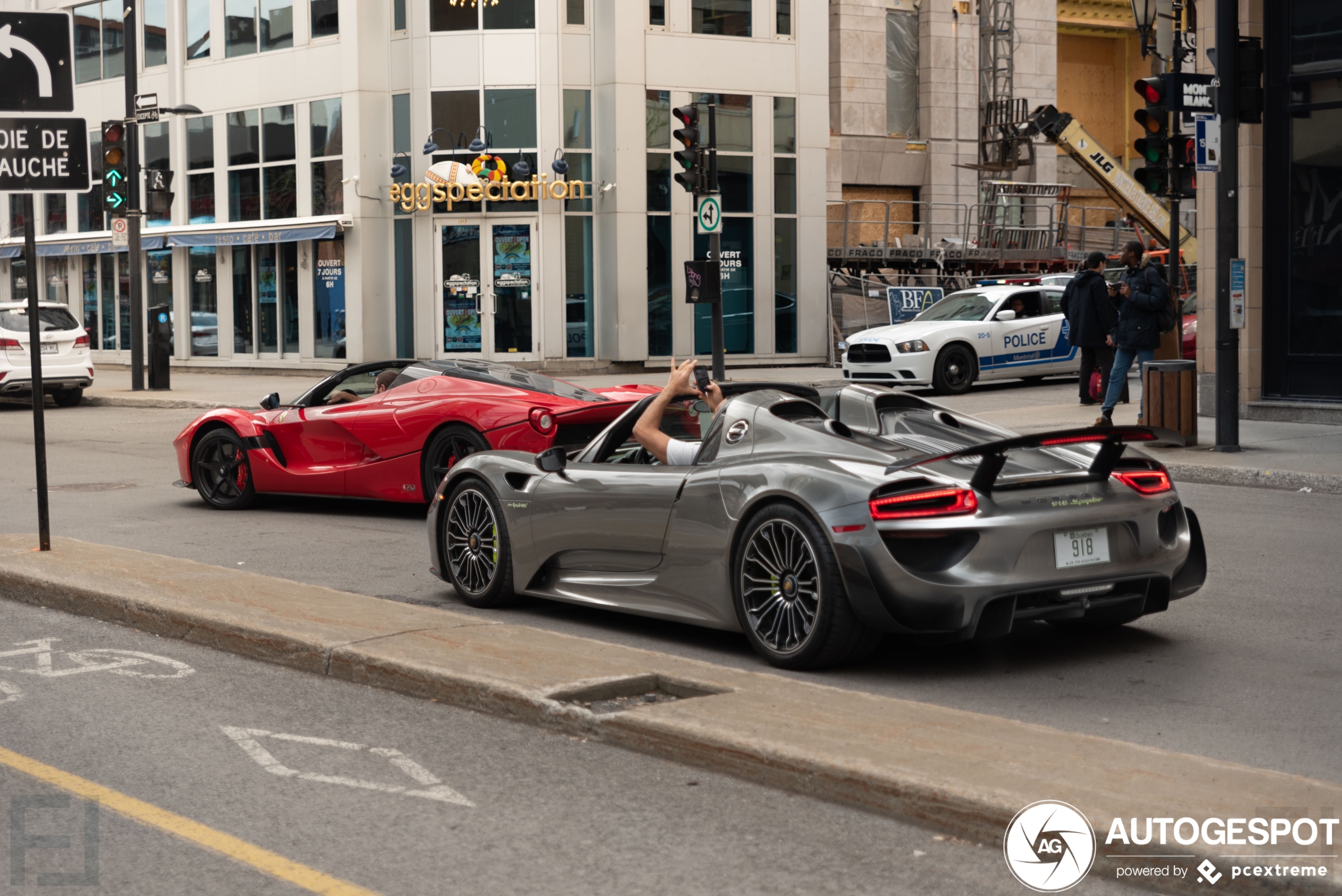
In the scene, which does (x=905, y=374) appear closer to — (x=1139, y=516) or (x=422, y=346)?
(x=422, y=346)

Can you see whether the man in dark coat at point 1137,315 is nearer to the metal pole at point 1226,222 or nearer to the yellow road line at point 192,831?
the metal pole at point 1226,222

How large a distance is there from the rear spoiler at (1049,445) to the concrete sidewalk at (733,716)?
3.22 ft

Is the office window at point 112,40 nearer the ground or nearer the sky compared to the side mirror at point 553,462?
nearer the sky

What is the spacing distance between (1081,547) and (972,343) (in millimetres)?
18089

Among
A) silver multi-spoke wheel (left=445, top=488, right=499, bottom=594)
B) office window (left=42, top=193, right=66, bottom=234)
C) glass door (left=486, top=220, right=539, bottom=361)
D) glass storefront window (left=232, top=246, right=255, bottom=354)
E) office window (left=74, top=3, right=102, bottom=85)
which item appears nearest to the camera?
silver multi-spoke wheel (left=445, top=488, right=499, bottom=594)

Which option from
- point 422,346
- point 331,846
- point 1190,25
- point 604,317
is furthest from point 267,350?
point 331,846

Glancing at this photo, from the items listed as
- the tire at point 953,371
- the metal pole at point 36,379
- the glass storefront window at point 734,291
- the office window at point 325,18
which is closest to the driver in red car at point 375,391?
the metal pole at point 36,379

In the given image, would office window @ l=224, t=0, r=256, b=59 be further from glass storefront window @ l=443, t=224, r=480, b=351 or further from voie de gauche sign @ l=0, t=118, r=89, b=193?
voie de gauche sign @ l=0, t=118, r=89, b=193

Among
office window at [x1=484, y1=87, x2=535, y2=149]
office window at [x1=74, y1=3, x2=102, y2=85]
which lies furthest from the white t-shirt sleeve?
office window at [x1=74, y1=3, x2=102, y2=85]

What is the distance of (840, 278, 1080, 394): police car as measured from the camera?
2369cm

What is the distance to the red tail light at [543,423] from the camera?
10.9 meters

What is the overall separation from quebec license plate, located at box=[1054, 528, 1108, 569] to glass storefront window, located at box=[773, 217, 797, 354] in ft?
86.9

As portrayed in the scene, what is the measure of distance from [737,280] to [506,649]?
2628 cm

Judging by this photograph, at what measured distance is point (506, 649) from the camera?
646 centimetres
